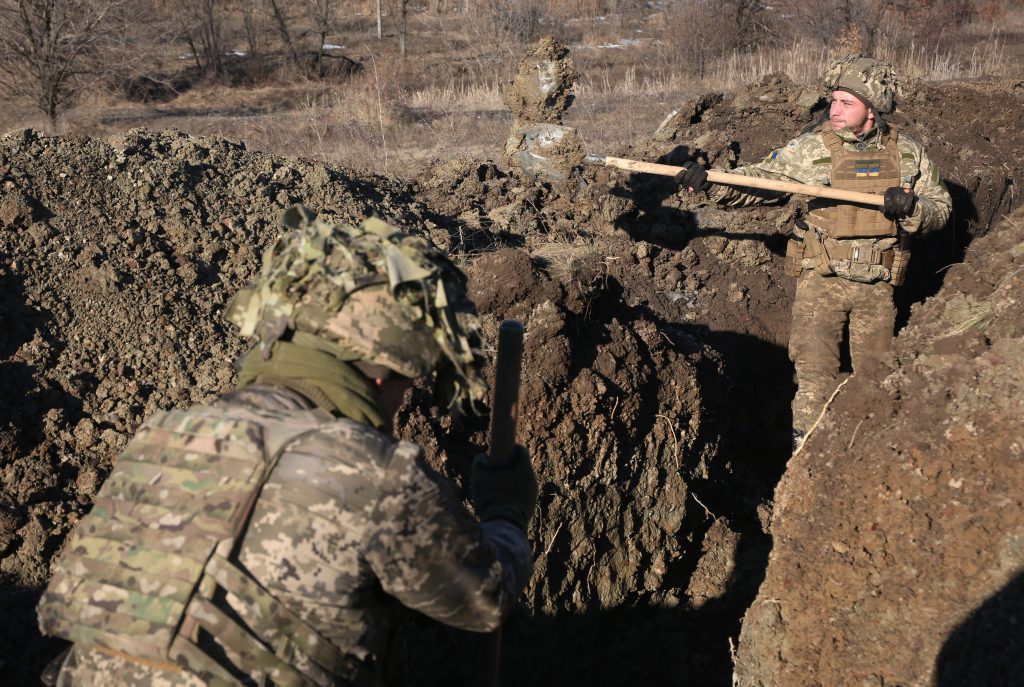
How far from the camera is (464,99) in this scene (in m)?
A: 14.2

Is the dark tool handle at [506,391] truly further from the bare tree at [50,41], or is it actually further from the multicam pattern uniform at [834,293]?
the bare tree at [50,41]

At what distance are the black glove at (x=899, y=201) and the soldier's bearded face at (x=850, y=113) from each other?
40cm

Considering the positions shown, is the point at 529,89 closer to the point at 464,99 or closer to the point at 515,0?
the point at 464,99

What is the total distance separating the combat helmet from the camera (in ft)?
6.27

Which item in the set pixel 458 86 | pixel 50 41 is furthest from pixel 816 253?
pixel 458 86

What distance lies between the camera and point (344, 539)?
1753 millimetres

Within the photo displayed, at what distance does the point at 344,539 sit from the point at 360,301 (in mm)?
489

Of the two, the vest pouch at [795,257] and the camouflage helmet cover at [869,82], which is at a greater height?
the camouflage helmet cover at [869,82]

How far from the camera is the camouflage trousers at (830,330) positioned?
16.8 feet

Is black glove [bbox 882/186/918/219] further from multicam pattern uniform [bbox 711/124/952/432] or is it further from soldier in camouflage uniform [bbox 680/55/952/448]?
multicam pattern uniform [bbox 711/124/952/432]

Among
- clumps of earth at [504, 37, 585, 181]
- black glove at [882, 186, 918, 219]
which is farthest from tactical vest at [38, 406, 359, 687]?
clumps of earth at [504, 37, 585, 181]

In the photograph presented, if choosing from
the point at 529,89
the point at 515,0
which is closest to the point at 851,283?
the point at 529,89

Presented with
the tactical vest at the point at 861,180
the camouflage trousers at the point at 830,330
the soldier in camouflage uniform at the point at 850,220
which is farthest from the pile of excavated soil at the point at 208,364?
the tactical vest at the point at 861,180

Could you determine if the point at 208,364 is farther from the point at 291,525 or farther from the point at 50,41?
the point at 50,41
